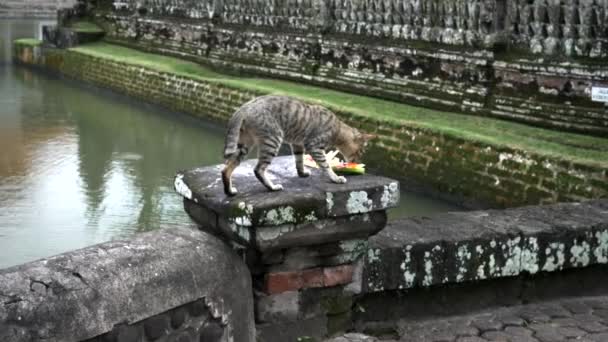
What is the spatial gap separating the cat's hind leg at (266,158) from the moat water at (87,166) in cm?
284

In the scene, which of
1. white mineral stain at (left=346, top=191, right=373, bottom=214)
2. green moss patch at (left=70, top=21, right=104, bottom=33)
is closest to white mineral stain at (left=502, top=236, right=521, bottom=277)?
white mineral stain at (left=346, top=191, right=373, bottom=214)

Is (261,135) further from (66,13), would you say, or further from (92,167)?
(66,13)

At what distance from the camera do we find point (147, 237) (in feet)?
8.46

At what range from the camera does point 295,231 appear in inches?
108

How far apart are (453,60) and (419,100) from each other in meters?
0.71

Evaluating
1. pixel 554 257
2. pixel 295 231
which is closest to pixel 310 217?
pixel 295 231

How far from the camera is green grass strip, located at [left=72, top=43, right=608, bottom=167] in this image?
6.82 metres

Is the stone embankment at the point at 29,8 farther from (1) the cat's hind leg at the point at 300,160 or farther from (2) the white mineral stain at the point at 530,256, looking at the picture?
(2) the white mineral stain at the point at 530,256

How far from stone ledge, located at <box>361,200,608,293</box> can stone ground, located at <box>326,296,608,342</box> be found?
0.55 ft

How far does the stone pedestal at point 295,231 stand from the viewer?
2689 millimetres

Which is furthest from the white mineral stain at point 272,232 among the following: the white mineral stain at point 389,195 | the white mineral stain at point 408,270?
the white mineral stain at point 408,270

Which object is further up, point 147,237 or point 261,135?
point 261,135

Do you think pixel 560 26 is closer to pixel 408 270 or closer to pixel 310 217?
pixel 408 270

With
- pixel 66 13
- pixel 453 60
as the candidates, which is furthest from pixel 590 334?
pixel 66 13
